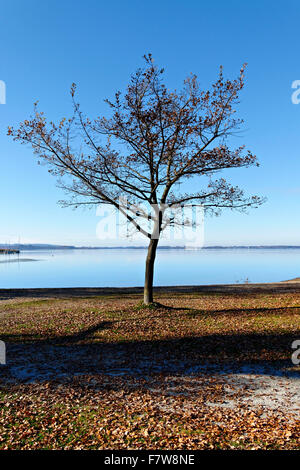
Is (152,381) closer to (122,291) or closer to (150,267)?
(150,267)

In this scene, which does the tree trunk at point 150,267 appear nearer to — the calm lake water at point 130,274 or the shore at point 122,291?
the shore at point 122,291

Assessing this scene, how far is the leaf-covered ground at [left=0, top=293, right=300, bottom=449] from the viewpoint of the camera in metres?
7.14

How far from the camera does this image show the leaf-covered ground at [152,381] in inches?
281

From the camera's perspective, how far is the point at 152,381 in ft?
33.7

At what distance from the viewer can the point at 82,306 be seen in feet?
78.4

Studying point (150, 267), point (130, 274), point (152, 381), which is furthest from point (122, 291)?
point (130, 274)

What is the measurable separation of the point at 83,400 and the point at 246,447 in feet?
14.3

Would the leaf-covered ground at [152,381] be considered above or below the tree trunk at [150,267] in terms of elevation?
below

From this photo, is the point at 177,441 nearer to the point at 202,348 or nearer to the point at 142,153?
the point at 202,348

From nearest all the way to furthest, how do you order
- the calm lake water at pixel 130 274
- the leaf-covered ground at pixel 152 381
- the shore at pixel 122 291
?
the leaf-covered ground at pixel 152 381, the shore at pixel 122 291, the calm lake water at pixel 130 274

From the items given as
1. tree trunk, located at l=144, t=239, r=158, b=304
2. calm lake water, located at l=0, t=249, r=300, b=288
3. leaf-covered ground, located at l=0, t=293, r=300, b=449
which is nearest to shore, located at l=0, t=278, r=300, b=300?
tree trunk, located at l=144, t=239, r=158, b=304

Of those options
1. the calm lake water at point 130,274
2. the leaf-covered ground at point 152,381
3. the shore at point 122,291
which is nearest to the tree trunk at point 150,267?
the leaf-covered ground at point 152,381

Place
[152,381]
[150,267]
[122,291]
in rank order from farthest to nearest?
[122,291] → [150,267] → [152,381]

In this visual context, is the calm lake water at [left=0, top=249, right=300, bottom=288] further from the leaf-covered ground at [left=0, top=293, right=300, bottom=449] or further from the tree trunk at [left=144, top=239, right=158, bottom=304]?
the leaf-covered ground at [left=0, top=293, right=300, bottom=449]
